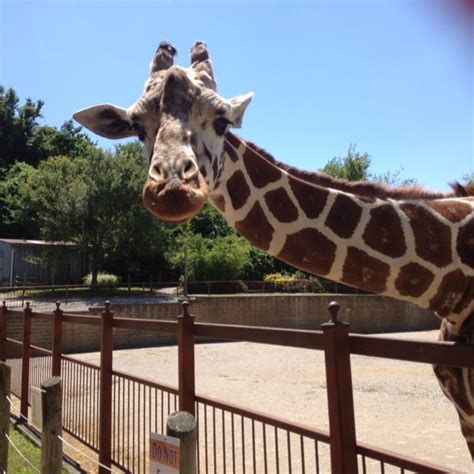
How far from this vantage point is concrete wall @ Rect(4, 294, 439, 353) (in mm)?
16125

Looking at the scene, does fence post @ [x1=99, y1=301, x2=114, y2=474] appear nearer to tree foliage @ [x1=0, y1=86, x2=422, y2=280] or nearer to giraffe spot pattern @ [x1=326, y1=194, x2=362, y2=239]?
giraffe spot pattern @ [x1=326, y1=194, x2=362, y2=239]

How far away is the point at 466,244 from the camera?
2.72 meters

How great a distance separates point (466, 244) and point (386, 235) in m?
0.46

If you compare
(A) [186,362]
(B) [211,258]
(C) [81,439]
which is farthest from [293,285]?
(A) [186,362]

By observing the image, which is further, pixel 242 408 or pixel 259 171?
pixel 242 408

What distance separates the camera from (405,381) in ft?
36.7

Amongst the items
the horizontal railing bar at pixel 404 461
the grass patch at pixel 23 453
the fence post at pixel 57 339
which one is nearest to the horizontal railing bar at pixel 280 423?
the horizontal railing bar at pixel 404 461

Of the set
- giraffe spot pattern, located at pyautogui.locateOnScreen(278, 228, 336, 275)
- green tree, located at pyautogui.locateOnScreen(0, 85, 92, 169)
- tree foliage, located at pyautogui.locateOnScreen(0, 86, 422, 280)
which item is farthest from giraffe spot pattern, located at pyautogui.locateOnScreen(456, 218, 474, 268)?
green tree, located at pyautogui.locateOnScreen(0, 85, 92, 169)

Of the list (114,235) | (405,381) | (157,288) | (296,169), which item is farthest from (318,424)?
(157,288)

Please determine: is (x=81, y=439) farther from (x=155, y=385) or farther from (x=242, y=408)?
(x=242, y=408)

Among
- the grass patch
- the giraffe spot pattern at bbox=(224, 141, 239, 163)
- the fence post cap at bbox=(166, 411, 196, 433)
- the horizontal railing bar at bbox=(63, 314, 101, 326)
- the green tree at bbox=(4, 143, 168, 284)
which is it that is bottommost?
the grass patch

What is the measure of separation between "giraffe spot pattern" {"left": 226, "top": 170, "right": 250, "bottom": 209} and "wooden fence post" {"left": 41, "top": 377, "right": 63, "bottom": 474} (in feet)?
5.72

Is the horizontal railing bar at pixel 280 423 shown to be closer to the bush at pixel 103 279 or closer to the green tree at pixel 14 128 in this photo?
the bush at pixel 103 279

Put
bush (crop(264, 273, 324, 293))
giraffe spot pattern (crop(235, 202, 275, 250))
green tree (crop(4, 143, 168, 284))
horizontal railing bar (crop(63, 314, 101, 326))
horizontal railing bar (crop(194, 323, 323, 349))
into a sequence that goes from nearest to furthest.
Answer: horizontal railing bar (crop(194, 323, 323, 349)) → giraffe spot pattern (crop(235, 202, 275, 250)) → horizontal railing bar (crop(63, 314, 101, 326)) → green tree (crop(4, 143, 168, 284)) → bush (crop(264, 273, 324, 293))
